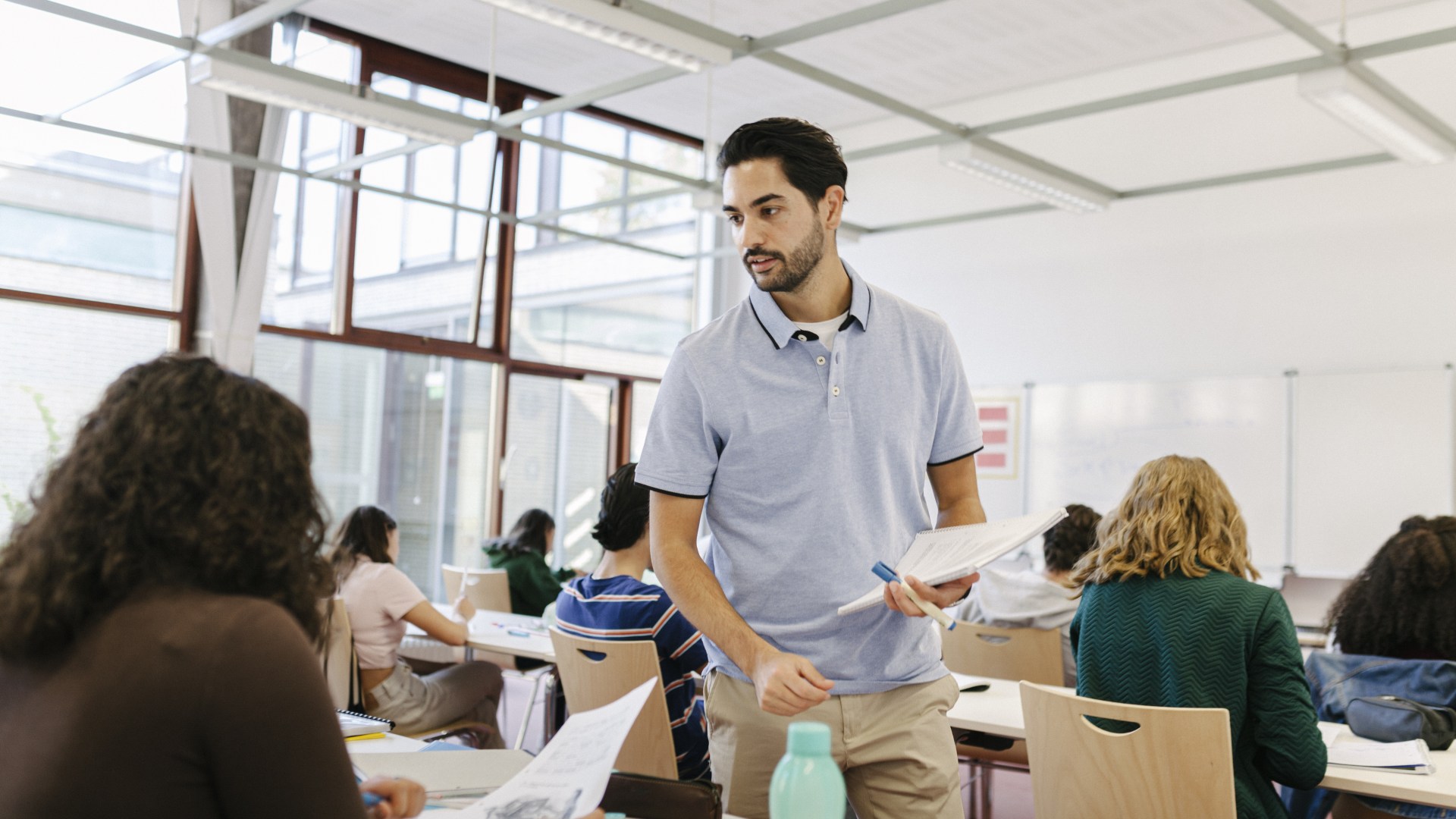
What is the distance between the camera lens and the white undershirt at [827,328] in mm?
1634

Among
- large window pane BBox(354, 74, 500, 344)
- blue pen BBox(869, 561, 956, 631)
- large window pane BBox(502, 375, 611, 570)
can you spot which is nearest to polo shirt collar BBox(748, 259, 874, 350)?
blue pen BBox(869, 561, 956, 631)

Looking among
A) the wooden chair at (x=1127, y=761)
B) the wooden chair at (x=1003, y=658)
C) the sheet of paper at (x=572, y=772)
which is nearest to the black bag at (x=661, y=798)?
the sheet of paper at (x=572, y=772)

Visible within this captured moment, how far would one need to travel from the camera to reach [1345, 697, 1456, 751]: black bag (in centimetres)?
246

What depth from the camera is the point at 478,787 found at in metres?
1.54

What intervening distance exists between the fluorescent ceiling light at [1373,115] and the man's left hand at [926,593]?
3586 mm

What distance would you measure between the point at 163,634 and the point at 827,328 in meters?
0.98

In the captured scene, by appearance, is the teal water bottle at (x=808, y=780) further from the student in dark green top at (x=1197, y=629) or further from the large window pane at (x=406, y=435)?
the large window pane at (x=406, y=435)

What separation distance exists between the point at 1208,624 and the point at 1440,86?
4.83 meters

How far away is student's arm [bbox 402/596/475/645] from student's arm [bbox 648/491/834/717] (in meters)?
2.36

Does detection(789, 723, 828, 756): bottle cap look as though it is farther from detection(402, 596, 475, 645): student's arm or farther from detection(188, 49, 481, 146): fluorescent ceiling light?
detection(188, 49, 481, 146): fluorescent ceiling light

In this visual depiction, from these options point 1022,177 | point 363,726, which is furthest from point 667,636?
point 1022,177

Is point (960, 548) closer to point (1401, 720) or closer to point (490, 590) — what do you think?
point (1401, 720)

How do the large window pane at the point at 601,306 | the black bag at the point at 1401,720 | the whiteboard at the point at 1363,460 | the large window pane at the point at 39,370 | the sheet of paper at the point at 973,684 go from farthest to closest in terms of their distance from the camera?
the large window pane at the point at 601,306, the large window pane at the point at 39,370, the whiteboard at the point at 1363,460, the sheet of paper at the point at 973,684, the black bag at the point at 1401,720

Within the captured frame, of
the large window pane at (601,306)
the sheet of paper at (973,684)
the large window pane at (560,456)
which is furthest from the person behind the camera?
the large window pane at (601,306)
